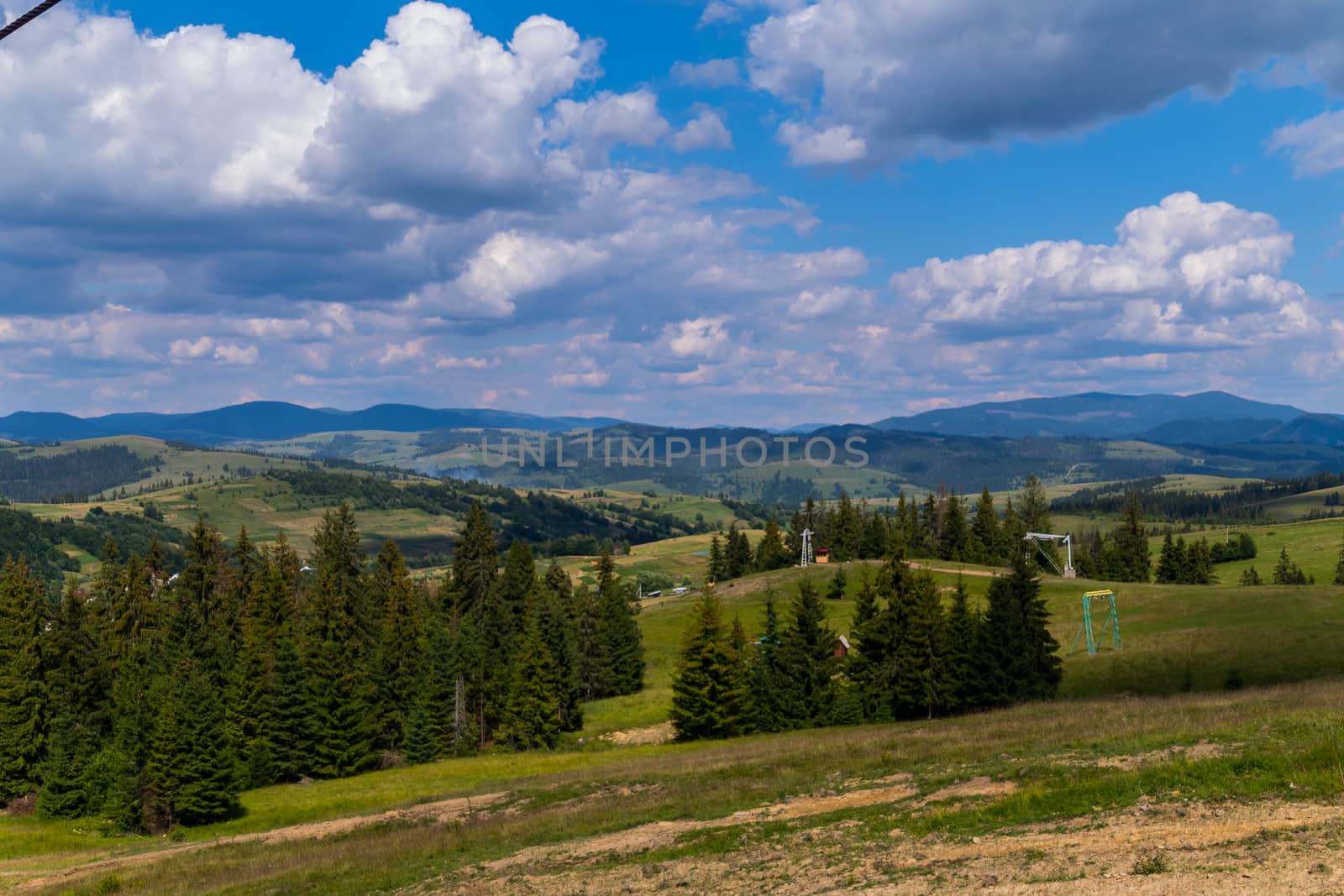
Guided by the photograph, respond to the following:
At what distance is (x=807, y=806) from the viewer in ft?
95.1

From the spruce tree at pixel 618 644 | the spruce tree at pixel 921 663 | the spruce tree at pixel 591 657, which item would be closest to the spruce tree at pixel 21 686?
the spruce tree at pixel 591 657

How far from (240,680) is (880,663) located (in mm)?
47773

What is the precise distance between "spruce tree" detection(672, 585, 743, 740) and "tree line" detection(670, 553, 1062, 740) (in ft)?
0.28

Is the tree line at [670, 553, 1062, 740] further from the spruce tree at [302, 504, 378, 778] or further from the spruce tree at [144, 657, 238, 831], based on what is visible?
the spruce tree at [144, 657, 238, 831]

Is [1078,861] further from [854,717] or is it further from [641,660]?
[641,660]

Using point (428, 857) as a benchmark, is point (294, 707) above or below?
below

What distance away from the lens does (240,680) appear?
6850 centimetres

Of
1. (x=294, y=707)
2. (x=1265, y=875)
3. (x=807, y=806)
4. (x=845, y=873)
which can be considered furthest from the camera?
(x=294, y=707)

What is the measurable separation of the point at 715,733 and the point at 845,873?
48.3m

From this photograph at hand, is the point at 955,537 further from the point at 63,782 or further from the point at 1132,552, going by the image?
the point at 63,782

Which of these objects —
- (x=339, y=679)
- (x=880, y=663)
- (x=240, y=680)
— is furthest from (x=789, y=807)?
(x=240, y=680)

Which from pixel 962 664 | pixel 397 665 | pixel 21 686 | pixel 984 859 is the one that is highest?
pixel 984 859

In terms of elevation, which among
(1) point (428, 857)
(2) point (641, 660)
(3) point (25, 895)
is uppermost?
(1) point (428, 857)

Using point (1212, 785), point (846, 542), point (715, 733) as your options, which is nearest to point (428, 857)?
point (1212, 785)
